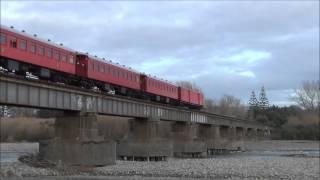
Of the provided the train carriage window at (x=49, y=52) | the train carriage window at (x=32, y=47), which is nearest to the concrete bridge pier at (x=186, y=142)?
the train carriage window at (x=49, y=52)

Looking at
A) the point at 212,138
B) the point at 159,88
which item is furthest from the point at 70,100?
the point at 212,138

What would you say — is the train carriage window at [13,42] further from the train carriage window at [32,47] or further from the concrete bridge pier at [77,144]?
the concrete bridge pier at [77,144]

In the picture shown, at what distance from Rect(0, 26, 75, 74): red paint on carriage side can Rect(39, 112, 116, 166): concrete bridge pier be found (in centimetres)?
523

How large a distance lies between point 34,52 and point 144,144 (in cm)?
3043

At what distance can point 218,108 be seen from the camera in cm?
13438

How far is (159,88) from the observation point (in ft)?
239

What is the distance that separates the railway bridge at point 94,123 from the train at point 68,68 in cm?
117

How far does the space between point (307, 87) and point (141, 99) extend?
34.4 meters

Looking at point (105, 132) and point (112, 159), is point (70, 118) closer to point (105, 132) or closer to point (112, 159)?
point (112, 159)

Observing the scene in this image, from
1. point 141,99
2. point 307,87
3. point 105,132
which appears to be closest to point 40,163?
point 141,99

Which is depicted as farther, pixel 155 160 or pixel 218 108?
pixel 218 108

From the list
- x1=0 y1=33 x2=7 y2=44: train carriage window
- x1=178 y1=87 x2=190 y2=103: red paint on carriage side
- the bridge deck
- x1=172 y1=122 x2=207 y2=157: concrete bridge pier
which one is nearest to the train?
x1=0 y1=33 x2=7 y2=44: train carriage window

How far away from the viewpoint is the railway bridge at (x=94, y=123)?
4203cm

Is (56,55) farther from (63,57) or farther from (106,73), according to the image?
(106,73)
